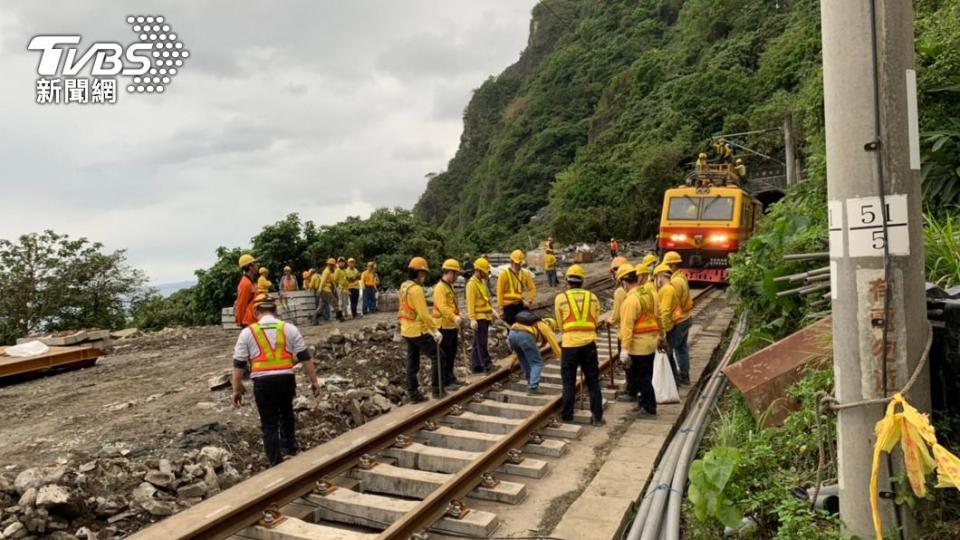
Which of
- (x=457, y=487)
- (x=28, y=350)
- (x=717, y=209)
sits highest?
(x=717, y=209)

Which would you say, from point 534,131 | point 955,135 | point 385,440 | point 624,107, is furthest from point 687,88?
point 385,440

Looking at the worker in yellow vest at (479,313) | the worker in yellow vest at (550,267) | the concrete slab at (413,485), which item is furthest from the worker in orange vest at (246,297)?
the worker in yellow vest at (550,267)

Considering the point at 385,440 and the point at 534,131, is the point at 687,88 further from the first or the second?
the point at 385,440

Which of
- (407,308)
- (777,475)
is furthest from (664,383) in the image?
(777,475)

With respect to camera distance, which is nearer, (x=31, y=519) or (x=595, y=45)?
(x=31, y=519)

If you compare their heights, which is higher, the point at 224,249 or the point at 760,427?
the point at 224,249

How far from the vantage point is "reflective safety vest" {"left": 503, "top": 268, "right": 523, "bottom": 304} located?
9.56 metres

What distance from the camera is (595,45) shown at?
76.1 m

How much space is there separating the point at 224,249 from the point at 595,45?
203 feet

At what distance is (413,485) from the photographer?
5480mm

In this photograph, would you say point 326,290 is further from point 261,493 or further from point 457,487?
point 457,487

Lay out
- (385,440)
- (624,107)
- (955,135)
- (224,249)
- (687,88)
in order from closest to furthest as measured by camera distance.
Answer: (385,440) < (955,135) < (224,249) < (687,88) < (624,107)

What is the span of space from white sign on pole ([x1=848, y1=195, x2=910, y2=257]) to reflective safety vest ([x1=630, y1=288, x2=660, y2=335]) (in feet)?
13.7

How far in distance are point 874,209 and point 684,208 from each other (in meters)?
14.8
